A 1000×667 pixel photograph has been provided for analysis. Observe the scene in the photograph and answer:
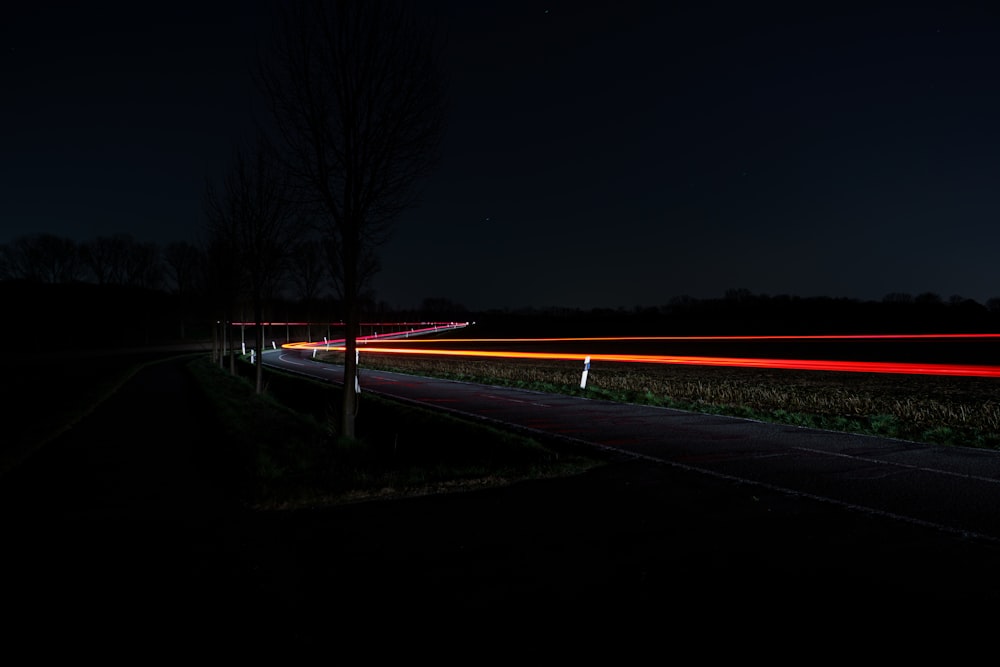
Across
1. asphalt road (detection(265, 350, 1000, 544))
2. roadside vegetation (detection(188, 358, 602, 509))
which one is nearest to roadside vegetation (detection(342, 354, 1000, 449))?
asphalt road (detection(265, 350, 1000, 544))

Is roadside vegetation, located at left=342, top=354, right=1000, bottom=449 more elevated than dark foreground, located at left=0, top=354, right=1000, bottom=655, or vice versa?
dark foreground, located at left=0, top=354, right=1000, bottom=655

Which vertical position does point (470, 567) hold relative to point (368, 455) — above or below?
above

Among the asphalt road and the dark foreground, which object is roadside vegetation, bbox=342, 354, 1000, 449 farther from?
the dark foreground

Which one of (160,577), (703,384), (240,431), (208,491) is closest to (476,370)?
(703,384)

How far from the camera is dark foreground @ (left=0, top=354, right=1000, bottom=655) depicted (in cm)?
370

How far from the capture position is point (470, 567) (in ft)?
15.1

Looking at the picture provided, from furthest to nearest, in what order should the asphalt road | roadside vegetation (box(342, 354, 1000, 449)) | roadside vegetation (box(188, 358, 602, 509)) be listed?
roadside vegetation (box(342, 354, 1000, 449)) → roadside vegetation (box(188, 358, 602, 509)) → the asphalt road

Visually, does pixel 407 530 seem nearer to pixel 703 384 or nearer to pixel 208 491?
pixel 208 491

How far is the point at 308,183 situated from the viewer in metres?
10.5

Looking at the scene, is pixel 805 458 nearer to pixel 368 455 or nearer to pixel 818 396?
pixel 368 455

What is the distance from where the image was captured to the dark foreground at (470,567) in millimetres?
3699

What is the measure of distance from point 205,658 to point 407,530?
2317 mm

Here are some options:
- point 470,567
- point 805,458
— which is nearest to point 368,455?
point 470,567

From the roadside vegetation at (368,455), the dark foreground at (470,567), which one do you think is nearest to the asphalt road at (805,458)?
the dark foreground at (470,567)
